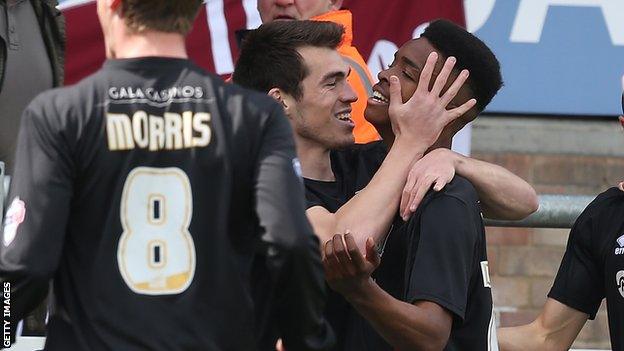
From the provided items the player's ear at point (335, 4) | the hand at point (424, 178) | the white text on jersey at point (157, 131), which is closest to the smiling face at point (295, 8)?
the player's ear at point (335, 4)

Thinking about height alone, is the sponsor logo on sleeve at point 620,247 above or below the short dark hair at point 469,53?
below

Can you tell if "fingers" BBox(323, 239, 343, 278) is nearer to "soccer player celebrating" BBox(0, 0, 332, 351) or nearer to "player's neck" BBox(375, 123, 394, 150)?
"soccer player celebrating" BBox(0, 0, 332, 351)

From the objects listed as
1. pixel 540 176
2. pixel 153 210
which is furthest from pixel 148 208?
pixel 540 176

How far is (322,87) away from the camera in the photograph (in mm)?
4113

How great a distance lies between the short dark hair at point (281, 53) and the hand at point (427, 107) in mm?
230

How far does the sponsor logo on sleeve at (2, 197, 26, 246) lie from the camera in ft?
9.61

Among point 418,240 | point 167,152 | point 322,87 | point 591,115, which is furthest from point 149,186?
point 591,115

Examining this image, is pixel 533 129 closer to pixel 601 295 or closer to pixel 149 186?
pixel 601 295

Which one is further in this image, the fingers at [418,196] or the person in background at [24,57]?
the person in background at [24,57]

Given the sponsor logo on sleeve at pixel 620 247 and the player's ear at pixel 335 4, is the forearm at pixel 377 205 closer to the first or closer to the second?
the sponsor logo on sleeve at pixel 620 247

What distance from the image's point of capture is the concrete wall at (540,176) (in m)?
6.77

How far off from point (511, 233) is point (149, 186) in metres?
4.11

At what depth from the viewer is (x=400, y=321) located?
3.58 m

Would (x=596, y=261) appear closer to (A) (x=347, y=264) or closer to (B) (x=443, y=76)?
(B) (x=443, y=76)
